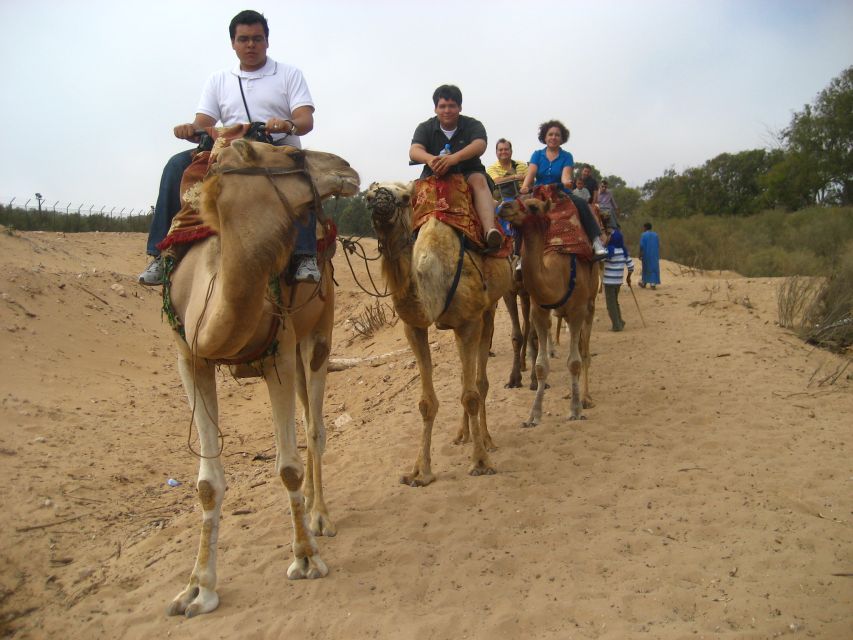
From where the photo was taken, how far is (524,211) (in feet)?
24.4

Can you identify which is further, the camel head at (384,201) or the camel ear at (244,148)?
the camel head at (384,201)

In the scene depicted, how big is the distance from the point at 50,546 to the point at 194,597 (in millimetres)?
2076

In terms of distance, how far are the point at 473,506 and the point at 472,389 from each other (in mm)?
1116

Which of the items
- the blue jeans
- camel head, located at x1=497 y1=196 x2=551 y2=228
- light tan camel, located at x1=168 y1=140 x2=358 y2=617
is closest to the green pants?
camel head, located at x1=497 y1=196 x2=551 y2=228

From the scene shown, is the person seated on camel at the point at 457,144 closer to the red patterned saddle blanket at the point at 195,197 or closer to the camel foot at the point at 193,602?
the red patterned saddle blanket at the point at 195,197

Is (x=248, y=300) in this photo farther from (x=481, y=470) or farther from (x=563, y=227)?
(x=563, y=227)

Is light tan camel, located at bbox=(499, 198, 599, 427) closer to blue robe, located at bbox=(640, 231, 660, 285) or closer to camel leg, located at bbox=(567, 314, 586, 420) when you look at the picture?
camel leg, located at bbox=(567, 314, 586, 420)

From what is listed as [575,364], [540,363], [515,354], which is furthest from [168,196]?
[515,354]

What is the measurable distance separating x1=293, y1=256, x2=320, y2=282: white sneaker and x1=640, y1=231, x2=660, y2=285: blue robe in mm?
12640

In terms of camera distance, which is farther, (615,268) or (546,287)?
(615,268)

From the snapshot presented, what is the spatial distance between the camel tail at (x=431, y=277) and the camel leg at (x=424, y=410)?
35cm

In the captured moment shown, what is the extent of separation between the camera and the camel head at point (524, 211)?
7.32 metres

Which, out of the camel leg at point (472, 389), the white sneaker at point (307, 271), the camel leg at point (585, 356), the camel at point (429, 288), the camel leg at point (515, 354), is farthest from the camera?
the camel leg at point (515, 354)

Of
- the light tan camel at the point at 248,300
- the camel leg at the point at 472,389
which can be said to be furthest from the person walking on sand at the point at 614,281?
the light tan camel at the point at 248,300
